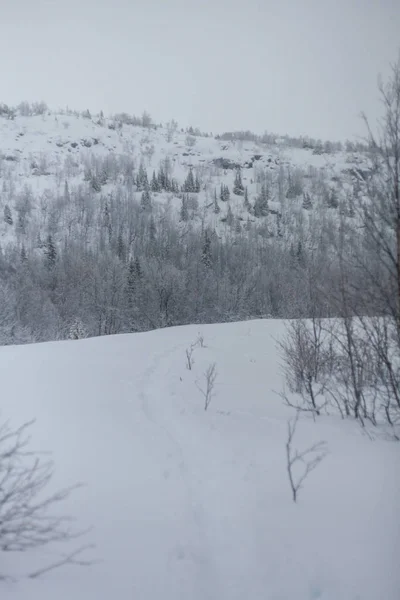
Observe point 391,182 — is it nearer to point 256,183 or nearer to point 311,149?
point 256,183

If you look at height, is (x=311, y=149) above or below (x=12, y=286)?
above

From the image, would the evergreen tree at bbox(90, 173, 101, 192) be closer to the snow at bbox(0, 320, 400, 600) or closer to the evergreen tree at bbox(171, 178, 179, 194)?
the evergreen tree at bbox(171, 178, 179, 194)

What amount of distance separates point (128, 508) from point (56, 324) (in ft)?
105

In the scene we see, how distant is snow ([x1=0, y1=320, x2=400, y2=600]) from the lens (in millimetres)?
2387

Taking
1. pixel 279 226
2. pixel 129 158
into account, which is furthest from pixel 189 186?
pixel 129 158

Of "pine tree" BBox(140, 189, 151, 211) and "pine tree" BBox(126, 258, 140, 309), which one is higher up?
"pine tree" BBox(140, 189, 151, 211)

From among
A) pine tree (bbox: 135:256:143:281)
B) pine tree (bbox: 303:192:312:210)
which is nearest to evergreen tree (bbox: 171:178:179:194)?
pine tree (bbox: 303:192:312:210)

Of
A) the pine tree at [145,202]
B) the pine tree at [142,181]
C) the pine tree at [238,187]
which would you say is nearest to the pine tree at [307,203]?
the pine tree at [238,187]

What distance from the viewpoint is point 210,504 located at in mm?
3367

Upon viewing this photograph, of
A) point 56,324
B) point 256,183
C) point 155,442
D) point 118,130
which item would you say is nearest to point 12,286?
point 56,324

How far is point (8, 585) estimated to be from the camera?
2.19m

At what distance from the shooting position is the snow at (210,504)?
2.39 metres

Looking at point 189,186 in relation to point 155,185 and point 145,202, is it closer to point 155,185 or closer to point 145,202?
point 155,185

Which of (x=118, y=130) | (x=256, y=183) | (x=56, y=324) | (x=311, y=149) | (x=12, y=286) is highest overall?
(x=118, y=130)
